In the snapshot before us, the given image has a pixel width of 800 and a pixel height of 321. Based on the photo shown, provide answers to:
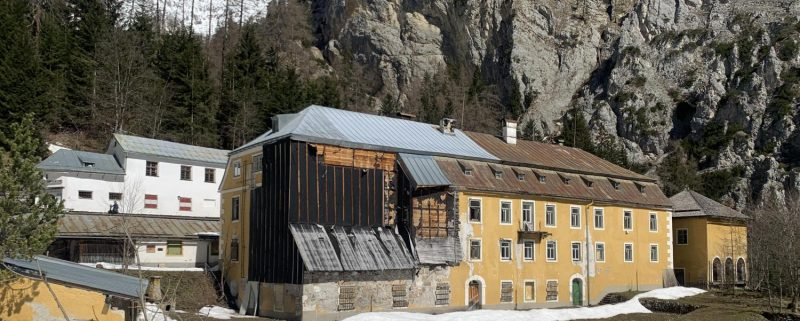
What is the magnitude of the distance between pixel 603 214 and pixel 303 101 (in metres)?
33.9

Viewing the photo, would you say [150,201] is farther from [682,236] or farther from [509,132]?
[682,236]

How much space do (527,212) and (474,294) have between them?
6925 millimetres

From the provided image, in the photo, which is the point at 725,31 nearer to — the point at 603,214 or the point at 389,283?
the point at 603,214

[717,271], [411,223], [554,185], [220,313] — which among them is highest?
[554,185]

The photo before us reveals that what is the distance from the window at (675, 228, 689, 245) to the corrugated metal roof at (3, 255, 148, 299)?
44602 millimetres

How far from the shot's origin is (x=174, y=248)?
4497 centimetres

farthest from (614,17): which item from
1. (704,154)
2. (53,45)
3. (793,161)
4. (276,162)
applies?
(276,162)

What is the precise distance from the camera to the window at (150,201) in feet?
167

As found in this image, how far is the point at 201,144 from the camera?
64.4 metres

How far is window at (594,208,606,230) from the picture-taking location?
161 feet

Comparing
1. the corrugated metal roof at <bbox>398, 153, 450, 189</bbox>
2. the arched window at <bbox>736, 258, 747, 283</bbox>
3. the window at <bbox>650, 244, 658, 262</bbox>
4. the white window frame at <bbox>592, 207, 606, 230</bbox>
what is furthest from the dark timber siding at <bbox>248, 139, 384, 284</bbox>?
the arched window at <bbox>736, 258, 747, 283</bbox>

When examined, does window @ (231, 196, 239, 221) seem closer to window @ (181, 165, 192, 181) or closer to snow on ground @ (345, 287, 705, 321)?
snow on ground @ (345, 287, 705, 321)

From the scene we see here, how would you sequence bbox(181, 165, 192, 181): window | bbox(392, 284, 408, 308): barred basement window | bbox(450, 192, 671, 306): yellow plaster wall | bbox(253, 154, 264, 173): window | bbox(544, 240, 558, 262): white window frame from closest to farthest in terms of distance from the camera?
1. bbox(392, 284, 408, 308): barred basement window
2. bbox(253, 154, 264, 173): window
3. bbox(450, 192, 671, 306): yellow plaster wall
4. bbox(544, 240, 558, 262): white window frame
5. bbox(181, 165, 192, 181): window

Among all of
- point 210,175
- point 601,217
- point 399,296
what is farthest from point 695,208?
point 210,175
